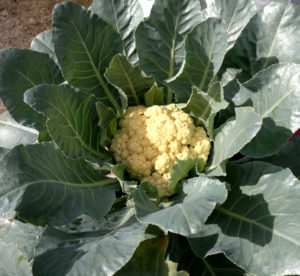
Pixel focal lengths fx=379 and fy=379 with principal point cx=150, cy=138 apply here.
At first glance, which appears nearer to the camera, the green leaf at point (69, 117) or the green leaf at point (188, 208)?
the green leaf at point (188, 208)

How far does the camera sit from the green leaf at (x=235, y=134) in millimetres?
808

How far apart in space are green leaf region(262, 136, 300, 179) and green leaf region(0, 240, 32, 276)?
0.71m

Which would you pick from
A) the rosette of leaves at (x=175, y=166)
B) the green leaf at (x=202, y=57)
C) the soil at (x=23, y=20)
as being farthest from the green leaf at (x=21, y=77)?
the soil at (x=23, y=20)

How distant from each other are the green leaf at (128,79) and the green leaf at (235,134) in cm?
26

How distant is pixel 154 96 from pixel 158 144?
16 centimetres

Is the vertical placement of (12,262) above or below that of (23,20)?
below

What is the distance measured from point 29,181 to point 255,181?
518mm

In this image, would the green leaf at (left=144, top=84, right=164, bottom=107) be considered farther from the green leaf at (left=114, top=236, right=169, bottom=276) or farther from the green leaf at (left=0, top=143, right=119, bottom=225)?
the green leaf at (left=114, top=236, right=169, bottom=276)

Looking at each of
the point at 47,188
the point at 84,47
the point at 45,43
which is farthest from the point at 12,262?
the point at 45,43

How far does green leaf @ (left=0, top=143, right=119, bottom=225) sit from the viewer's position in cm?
77

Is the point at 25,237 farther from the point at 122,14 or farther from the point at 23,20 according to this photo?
the point at 23,20

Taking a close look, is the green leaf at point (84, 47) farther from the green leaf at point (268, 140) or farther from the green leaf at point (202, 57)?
the green leaf at point (268, 140)

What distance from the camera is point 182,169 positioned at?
0.90m

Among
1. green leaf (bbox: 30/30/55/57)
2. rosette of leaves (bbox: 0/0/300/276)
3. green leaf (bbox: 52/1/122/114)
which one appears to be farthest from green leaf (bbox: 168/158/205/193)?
green leaf (bbox: 30/30/55/57)
